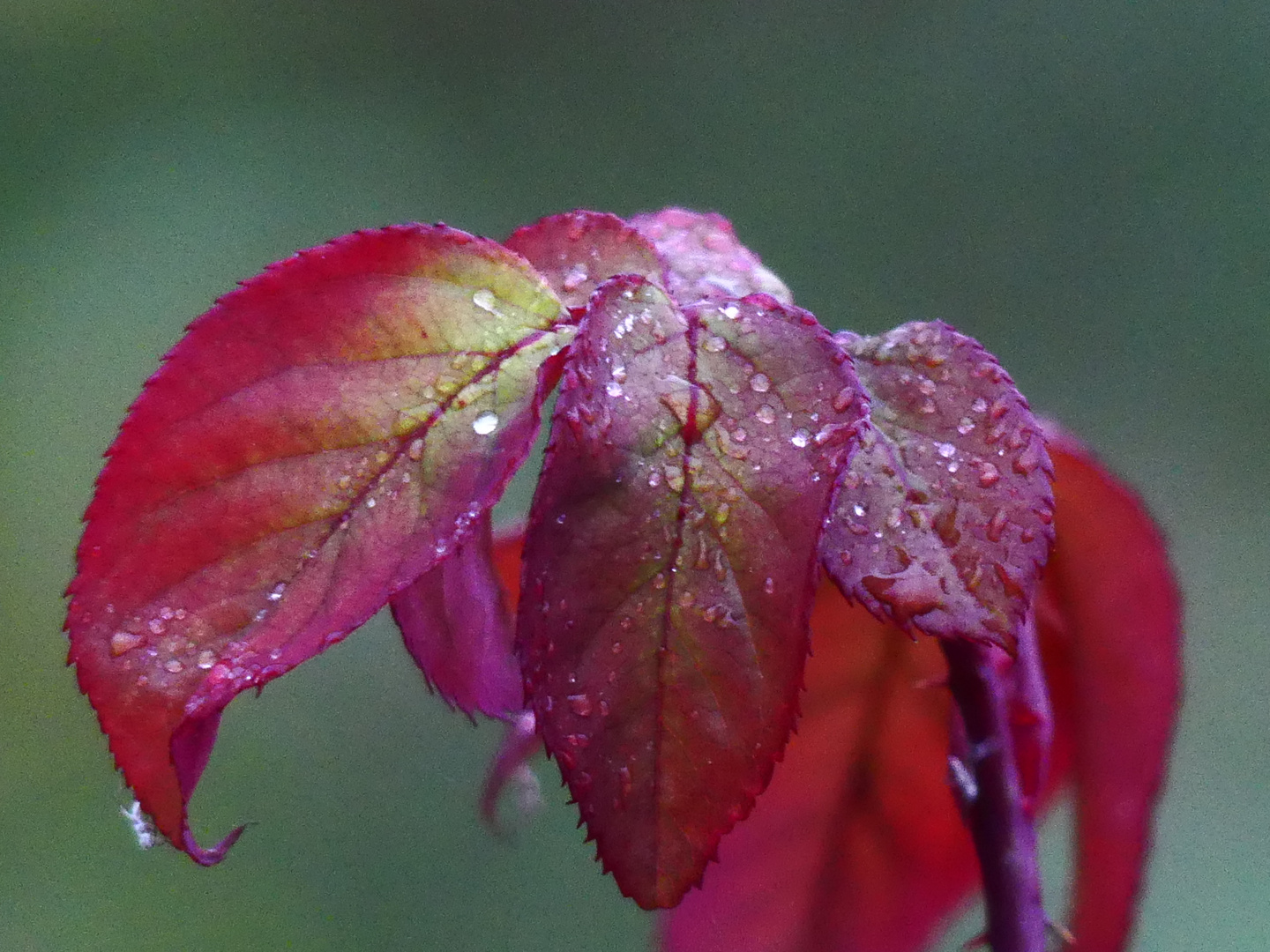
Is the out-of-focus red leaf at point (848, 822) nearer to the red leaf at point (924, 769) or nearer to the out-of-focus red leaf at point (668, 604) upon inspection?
the red leaf at point (924, 769)

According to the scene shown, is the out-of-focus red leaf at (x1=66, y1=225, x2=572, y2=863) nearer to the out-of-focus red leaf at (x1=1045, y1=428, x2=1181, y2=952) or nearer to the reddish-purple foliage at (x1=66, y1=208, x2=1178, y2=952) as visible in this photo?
the reddish-purple foliage at (x1=66, y1=208, x2=1178, y2=952)

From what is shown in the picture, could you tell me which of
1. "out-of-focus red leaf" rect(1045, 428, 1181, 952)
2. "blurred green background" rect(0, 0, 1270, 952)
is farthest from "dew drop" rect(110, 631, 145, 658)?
"blurred green background" rect(0, 0, 1270, 952)

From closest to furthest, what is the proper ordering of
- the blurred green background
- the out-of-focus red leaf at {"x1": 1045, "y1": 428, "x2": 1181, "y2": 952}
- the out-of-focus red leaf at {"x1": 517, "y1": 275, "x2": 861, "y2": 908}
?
1. the out-of-focus red leaf at {"x1": 517, "y1": 275, "x2": 861, "y2": 908}
2. the out-of-focus red leaf at {"x1": 1045, "y1": 428, "x2": 1181, "y2": 952}
3. the blurred green background

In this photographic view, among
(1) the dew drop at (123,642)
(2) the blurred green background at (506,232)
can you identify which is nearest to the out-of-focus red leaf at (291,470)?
(1) the dew drop at (123,642)

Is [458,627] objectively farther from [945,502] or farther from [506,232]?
[506,232]

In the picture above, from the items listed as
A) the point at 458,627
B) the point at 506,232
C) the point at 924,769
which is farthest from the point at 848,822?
the point at 506,232

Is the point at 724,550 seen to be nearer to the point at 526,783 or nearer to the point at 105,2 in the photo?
the point at 526,783

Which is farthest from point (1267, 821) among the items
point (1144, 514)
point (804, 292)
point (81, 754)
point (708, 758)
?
point (81, 754)
